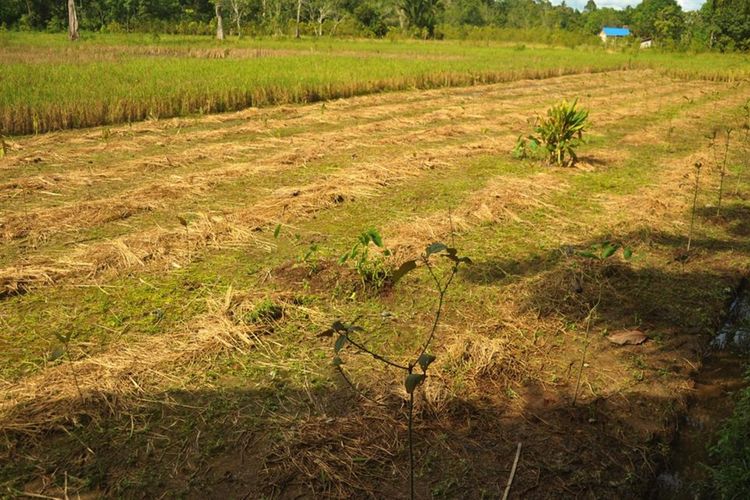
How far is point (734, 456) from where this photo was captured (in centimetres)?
227

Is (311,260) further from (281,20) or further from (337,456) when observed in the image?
(281,20)

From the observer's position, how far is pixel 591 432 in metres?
2.67

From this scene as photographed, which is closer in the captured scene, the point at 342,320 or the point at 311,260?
the point at 342,320

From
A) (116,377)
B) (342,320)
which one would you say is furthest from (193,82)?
(116,377)

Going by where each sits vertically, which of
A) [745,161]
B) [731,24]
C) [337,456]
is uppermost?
[731,24]

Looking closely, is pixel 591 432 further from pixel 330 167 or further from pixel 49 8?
pixel 49 8

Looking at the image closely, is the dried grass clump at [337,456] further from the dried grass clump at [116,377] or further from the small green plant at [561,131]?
the small green plant at [561,131]

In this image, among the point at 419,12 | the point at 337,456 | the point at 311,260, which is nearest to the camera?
the point at 337,456

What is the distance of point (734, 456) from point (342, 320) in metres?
2.24

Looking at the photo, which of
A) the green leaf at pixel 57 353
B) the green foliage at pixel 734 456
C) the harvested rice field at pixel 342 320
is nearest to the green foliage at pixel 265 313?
the harvested rice field at pixel 342 320

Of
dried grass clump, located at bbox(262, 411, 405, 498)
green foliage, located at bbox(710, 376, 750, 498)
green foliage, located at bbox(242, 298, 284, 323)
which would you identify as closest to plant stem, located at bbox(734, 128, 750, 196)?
green foliage, located at bbox(710, 376, 750, 498)

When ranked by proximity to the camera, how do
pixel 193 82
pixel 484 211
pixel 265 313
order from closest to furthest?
pixel 265 313 → pixel 484 211 → pixel 193 82

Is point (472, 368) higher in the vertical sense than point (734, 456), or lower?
lower

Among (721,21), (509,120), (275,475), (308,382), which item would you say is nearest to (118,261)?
(308,382)
